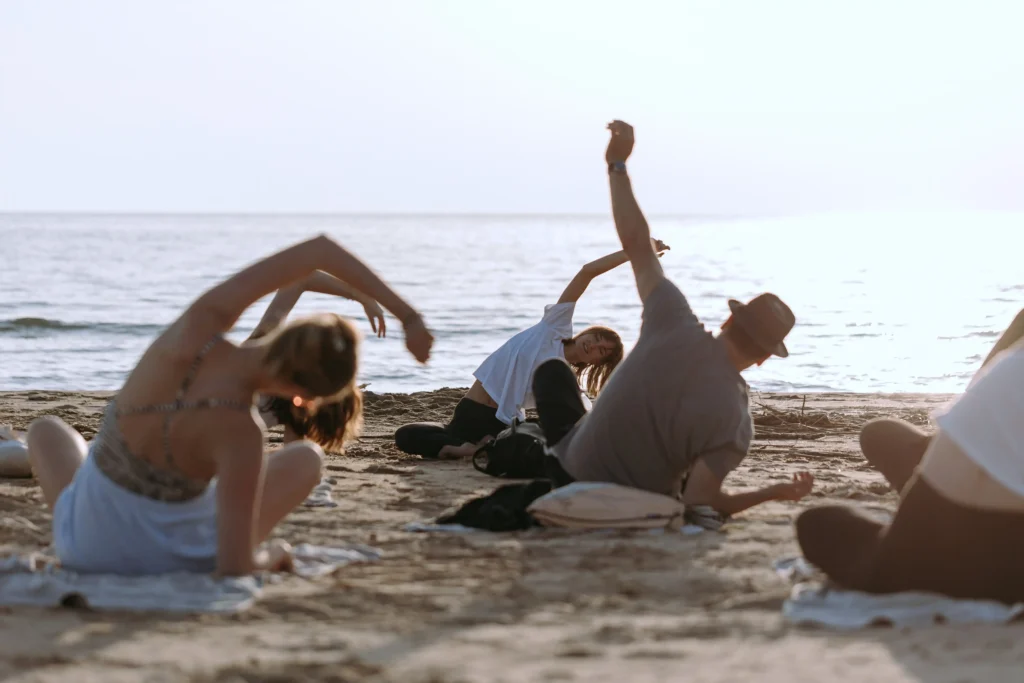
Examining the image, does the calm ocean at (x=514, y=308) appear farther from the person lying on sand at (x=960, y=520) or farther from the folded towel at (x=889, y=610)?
the folded towel at (x=889, y=610)

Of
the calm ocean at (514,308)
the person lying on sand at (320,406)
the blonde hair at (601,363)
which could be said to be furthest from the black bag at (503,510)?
the calm ocean at (514,308)

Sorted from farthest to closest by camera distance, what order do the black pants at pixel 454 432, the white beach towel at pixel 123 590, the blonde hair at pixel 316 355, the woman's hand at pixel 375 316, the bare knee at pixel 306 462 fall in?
the black pants at pixel 454 432, the woman's hand at pixel 375 316, the bare knee at pixel 306 462, the white beach towel at pixel 123 590, the blonde hair at pixel 316 355

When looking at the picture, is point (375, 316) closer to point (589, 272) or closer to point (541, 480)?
point (541, 480)

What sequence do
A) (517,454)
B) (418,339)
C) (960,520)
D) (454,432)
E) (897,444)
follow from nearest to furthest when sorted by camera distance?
(960,520) < (418,339) < (897,444) < (517,454) < (454,432)

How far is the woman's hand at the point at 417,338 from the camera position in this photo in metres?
4.05

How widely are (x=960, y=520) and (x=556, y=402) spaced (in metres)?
2.37

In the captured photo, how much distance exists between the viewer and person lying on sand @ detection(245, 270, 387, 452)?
455 cm

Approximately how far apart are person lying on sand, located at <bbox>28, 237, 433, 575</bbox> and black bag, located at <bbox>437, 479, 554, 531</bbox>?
1045 mm

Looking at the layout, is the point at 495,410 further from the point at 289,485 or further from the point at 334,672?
the point at 334,672

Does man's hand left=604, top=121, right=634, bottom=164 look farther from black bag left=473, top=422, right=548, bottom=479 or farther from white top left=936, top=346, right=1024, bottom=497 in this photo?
white top left=936, top=346, right=1024, bottom=497

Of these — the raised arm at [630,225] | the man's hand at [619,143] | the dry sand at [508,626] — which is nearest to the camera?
the dry sand at [508,626]

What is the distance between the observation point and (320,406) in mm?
4570

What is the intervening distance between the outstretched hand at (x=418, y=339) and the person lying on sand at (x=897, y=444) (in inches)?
79.1

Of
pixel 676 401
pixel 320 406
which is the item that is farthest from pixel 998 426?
pixel 320 406
